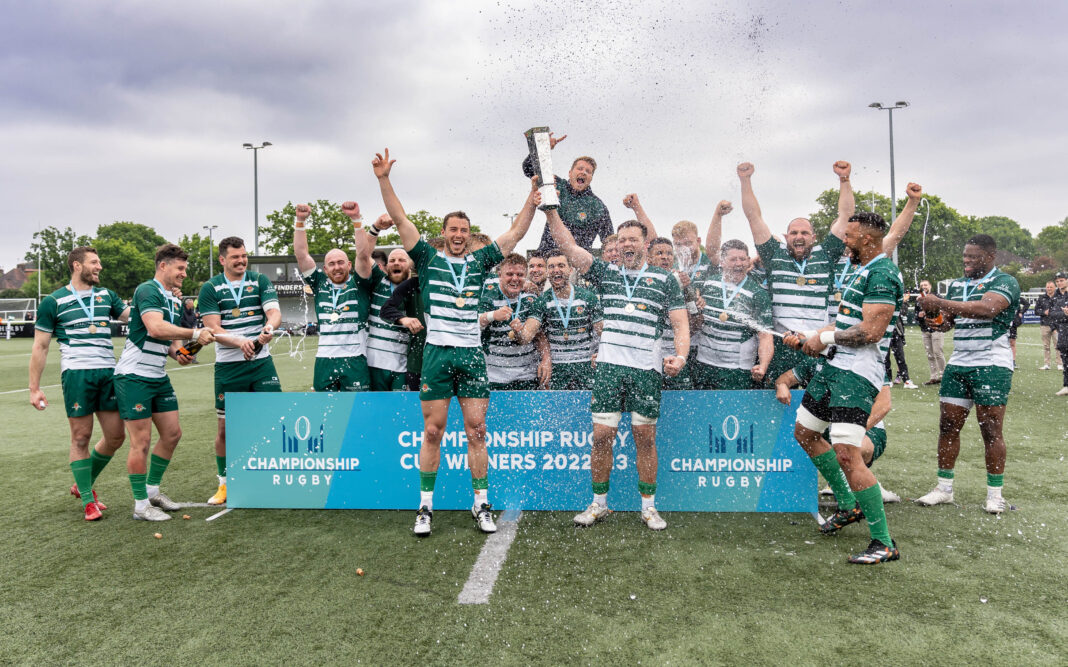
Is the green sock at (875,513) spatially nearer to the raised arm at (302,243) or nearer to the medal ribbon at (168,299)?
the raised arm at (302,243)

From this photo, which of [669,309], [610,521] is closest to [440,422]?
[610,521]

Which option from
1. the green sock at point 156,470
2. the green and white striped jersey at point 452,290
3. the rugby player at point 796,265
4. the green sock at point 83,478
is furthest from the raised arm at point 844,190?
the green sock at point 83,478

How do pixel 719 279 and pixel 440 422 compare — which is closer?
pixel 440 422

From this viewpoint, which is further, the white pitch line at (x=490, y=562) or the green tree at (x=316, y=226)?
the green tree at (x=316, y=226)

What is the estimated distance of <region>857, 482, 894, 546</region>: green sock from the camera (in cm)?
399

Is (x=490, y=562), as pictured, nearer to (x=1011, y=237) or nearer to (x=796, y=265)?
(x=796, y=265)

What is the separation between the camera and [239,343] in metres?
5.07

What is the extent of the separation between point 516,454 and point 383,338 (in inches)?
62.1

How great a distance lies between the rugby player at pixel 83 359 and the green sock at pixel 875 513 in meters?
5.46

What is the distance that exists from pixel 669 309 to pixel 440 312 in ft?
5.42

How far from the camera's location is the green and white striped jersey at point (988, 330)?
4867 mm

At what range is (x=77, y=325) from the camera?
520 cm

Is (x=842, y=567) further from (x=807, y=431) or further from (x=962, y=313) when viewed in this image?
(x=962, y=313)

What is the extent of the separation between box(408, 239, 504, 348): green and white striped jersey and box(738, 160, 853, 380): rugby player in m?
1.98
